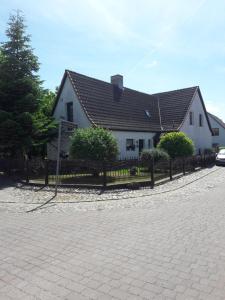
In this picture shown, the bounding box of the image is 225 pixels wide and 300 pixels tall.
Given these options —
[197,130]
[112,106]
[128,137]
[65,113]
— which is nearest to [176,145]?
[128,137]

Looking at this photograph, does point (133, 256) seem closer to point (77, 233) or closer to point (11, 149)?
point (77, 233)

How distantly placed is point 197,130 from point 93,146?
65.5 feet

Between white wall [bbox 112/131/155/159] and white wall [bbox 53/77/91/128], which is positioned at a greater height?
white wall [bbox 53/77/91/128]

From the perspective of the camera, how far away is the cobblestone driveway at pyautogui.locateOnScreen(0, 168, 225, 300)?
424 cm

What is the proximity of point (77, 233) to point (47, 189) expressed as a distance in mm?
6758

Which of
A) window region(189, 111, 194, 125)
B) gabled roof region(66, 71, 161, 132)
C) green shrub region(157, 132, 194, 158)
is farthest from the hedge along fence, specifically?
window region(189, 111, 194, 125)

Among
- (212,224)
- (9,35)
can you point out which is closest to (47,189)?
(212,224)

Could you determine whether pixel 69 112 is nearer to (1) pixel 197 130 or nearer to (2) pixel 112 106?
(2) pixel 112 106

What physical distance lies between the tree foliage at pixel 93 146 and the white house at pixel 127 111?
5415 mm

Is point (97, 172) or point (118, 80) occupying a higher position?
point (118, 80)

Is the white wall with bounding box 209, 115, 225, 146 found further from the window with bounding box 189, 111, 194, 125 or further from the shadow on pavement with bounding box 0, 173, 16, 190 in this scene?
the shadow on pavement with bounding box 0, 173, 16, 190

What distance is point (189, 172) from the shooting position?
1998 cm

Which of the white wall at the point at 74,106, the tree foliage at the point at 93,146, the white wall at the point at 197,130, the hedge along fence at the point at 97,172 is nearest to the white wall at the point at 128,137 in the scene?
the white wall at the point at 74,106

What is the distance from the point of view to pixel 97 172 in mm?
15844
